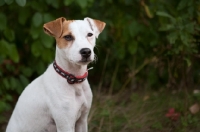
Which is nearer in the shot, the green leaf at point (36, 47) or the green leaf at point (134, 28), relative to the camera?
the green leaf at point (36, 47)

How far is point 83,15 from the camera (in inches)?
205

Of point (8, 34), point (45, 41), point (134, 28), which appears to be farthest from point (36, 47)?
point (134, 28)

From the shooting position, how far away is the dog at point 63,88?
3.51 m

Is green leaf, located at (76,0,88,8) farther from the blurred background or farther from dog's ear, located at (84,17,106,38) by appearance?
dog's ear, located at (84,17,106,38)

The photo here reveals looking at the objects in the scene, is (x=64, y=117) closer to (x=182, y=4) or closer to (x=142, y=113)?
(x=142, y=113)

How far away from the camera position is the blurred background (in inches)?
184

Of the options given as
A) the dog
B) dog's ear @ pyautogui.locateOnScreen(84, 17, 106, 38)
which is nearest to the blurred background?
dog's ear @ pyautogui.locateOnScreen(84, 17, 106, 38)

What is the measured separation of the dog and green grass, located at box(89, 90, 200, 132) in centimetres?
101

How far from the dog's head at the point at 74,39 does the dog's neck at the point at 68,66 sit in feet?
0.18

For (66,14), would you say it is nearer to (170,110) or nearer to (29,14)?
(29,14)

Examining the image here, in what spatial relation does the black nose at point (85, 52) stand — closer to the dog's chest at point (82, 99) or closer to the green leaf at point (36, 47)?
the dog's chest at point (82, 99)

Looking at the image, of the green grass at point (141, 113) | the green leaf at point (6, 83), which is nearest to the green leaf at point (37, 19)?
the green leaf at point (6, 83)

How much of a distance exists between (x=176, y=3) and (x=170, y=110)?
1228mm

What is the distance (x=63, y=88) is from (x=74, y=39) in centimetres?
42
